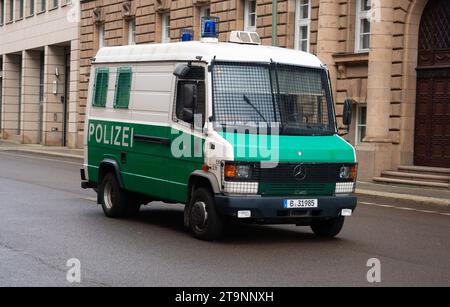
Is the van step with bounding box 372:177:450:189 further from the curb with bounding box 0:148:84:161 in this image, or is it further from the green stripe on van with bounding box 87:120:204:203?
the curb with bounding box 0:148:84:161

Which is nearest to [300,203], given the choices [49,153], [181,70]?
[181,70]

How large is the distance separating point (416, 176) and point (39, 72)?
35779 mm

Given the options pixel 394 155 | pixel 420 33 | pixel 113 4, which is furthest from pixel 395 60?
pixel 113 4

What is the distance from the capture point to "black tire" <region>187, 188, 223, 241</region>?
1195cm

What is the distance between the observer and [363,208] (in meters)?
18.3

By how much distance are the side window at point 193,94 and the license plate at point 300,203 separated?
60.6 inches

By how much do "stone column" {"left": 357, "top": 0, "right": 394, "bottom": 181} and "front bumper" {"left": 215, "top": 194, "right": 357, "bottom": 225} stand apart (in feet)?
45.7

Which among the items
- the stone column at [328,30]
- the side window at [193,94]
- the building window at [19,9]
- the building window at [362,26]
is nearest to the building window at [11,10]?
the building window at [19,9]

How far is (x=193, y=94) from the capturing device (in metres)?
12.4

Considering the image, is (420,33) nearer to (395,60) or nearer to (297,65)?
(395,60)

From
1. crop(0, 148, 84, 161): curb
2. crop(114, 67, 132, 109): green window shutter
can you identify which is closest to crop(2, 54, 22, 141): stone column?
crop(0, 148, 84, 161): curb

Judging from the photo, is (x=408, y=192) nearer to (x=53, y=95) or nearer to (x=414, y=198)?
(x=414, y=198)

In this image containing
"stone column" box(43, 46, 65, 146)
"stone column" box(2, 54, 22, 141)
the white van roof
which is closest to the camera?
the white van roof

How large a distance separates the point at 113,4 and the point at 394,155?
68.5ft
